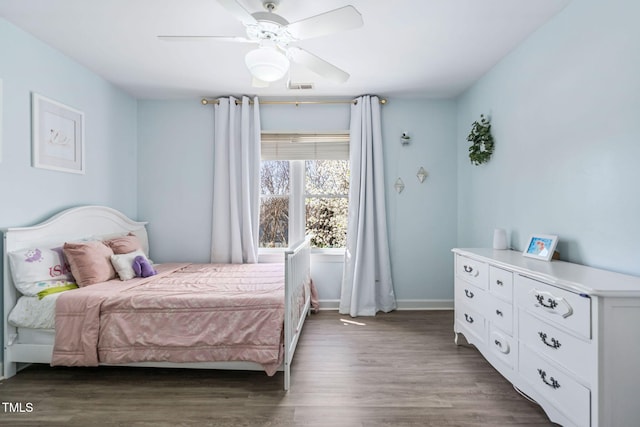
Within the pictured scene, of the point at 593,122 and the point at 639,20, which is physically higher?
the point at 639,20

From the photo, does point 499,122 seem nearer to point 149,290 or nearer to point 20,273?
point 149,290

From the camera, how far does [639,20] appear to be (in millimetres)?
1552

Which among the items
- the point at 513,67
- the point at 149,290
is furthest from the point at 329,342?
the point at 513,67

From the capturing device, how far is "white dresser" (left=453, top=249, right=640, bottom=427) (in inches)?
51.6

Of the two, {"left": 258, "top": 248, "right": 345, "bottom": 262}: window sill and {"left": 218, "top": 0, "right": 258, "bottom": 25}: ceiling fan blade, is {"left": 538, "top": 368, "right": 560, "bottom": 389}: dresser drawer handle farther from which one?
{"left": 218, "top": 0, "right": 258, "bottom": 25}: ceiling fan blade

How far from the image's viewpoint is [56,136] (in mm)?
2594

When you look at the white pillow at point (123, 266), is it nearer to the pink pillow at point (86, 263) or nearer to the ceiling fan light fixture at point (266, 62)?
the pink pillow at point (86, 263)

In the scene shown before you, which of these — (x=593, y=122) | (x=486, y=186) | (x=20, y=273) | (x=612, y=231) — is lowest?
(x=20, y=273)

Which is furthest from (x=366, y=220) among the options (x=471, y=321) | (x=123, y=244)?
(x=123, y=244)

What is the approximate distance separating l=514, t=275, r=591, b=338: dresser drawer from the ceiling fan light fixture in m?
1.86

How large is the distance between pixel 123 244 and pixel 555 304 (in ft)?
10.7

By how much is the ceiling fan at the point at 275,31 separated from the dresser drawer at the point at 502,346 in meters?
2.04

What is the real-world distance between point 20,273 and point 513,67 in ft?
13.0

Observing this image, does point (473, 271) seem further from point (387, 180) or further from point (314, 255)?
point (314, 255)
